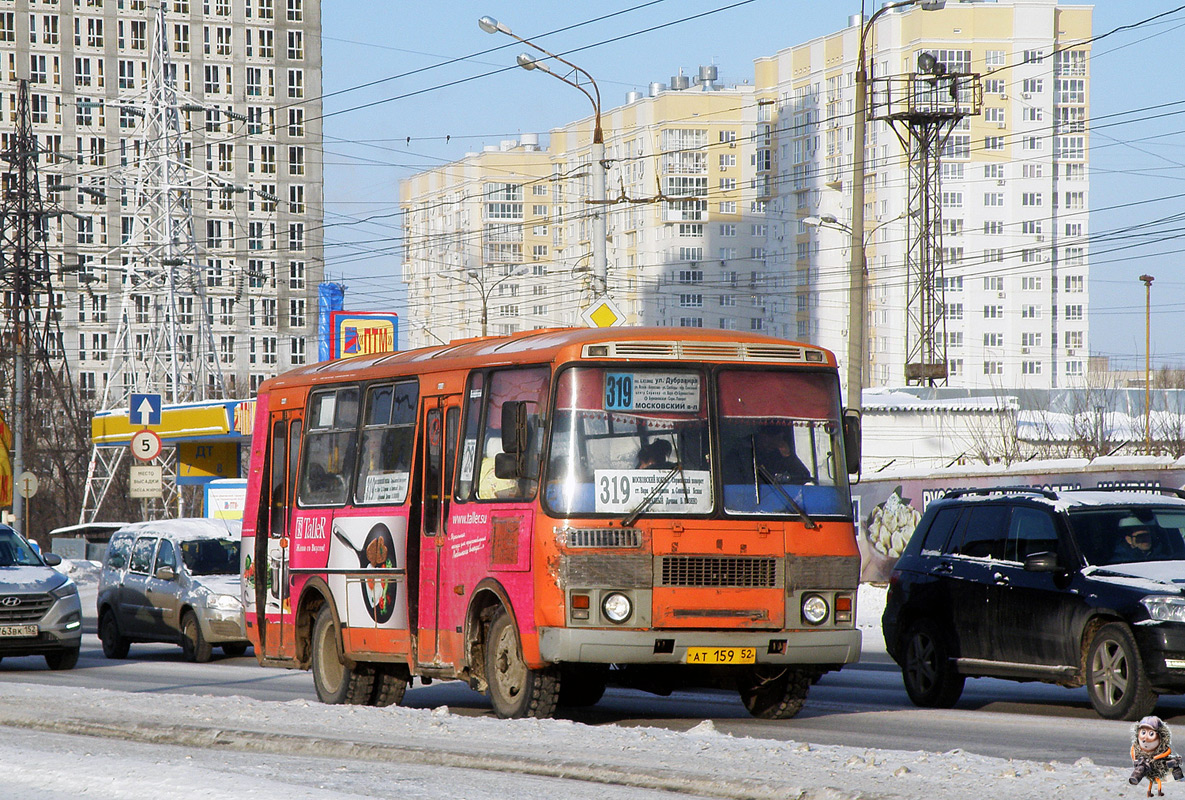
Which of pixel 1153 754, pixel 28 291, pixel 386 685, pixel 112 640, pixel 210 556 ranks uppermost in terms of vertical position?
pixel 28 291

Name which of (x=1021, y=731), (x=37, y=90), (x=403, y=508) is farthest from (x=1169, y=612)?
(x=37, y=90)

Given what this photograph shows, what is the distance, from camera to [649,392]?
1195cm

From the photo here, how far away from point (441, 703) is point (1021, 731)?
5.22m

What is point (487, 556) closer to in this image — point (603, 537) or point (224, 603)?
point (603, 537)

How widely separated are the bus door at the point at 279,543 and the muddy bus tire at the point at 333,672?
43 centimetres

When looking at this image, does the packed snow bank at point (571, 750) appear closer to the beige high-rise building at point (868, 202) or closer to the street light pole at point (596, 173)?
the street light pole at point (596, 173)

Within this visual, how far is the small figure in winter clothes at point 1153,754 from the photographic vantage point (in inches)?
280

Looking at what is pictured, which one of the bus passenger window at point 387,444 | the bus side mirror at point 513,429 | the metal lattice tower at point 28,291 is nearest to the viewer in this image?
the bus side mirror at point 513,429

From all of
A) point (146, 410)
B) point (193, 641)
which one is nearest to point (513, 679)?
point (193, 641)

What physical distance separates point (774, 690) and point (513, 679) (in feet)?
6.58

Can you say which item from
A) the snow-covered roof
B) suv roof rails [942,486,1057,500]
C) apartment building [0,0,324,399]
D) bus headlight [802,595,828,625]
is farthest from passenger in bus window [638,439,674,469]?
apartment building [0,0,324,399]

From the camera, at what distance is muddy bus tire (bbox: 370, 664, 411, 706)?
14.4 metres

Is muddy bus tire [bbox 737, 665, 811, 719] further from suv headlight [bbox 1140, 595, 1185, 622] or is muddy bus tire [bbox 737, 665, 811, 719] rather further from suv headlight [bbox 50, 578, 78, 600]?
suv headlight [bbox 50, 578, 78, 600]

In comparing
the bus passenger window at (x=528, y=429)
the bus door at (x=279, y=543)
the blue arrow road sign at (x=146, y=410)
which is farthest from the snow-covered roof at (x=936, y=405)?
the bus passenger window at (x=528, y=429)
